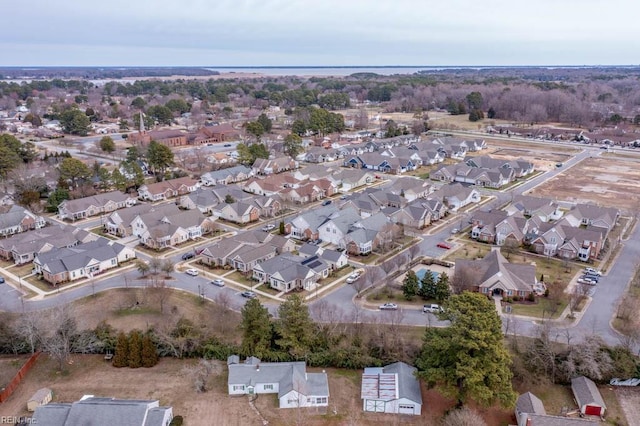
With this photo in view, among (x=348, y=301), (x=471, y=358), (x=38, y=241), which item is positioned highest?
(x=471, y=358)

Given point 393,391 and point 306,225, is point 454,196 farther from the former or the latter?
point 393,391

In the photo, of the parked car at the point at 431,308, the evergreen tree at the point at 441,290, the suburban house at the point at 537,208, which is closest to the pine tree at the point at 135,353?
the parked car at the point at 431,308

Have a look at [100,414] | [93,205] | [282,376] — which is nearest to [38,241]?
[93,205]

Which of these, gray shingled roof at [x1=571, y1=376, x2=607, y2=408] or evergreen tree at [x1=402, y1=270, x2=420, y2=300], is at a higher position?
evergreen tree at [x1=402, y1=270, x2=420, y2=300]

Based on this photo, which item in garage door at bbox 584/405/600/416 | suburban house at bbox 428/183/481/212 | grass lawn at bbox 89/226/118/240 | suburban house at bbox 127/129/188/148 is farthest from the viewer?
Result: suburban house at bbox 127/129/188/148

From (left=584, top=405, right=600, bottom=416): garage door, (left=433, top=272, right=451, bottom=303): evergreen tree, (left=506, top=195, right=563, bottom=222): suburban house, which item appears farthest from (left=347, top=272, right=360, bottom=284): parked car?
(left=506, top=195, right=563, bottom=222): suburban house

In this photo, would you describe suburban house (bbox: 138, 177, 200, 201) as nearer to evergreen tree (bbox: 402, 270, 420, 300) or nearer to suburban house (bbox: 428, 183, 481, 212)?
suburban house (bbox: 428, 183, 481, 212)

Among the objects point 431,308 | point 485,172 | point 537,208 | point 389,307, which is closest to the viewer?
point 431,308
